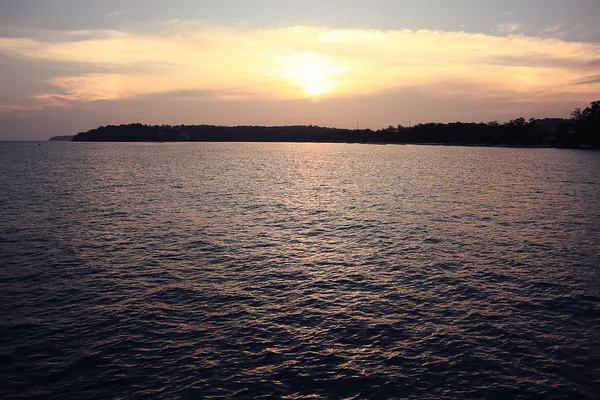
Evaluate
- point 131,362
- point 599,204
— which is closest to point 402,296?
point 131,362

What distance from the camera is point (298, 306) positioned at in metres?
25.2

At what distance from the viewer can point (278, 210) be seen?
60500 millimetres

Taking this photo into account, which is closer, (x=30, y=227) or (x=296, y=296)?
(x=296, y=296)

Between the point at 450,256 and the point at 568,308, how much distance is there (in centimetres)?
1162

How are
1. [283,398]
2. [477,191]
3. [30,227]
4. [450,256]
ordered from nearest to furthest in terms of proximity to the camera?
[283,398], [450,256], [30,227], [477,191]

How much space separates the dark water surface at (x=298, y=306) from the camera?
57.8 feet

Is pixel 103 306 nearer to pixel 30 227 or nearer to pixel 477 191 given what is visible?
pixel 30 227

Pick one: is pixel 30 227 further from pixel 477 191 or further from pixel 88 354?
pixel 477 191

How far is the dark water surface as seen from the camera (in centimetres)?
1762

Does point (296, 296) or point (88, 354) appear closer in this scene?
point (88, 354)

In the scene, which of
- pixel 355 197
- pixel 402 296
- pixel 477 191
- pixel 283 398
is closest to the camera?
pixel 283 398

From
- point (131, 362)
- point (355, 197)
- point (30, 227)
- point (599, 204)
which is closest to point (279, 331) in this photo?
point (131, 362)

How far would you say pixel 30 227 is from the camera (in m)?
44.8

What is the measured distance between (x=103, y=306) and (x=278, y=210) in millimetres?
36957
